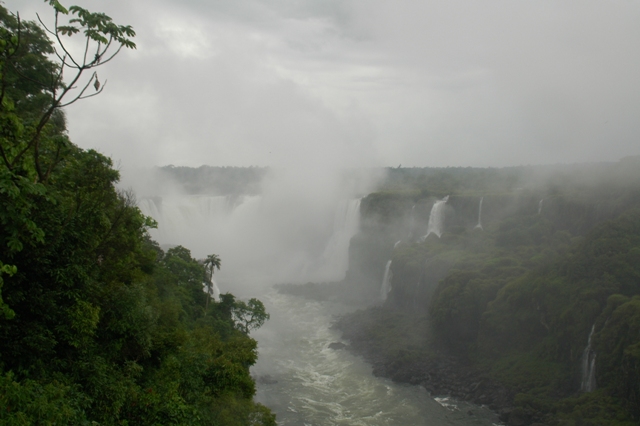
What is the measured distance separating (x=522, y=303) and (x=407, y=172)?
92.6 metres

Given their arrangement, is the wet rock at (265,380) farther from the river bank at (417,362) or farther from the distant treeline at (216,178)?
the distant treeline at (216,178)

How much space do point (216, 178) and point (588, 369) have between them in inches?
3821

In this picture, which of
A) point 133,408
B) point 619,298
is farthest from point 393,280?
point 133,408

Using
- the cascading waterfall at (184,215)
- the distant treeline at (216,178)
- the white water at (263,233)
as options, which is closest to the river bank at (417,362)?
the white water at (263,233)

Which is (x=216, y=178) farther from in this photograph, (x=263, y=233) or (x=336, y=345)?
(x=336, y=345)

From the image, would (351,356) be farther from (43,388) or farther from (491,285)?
(43,388)

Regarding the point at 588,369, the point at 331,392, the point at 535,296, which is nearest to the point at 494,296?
the point at 535,296

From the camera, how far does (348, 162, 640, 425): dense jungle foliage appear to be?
2386 cm

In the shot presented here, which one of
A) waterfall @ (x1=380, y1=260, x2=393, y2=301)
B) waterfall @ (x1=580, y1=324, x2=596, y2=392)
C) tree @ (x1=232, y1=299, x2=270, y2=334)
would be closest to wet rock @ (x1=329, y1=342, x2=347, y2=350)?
tree @ (x1=232, y1=299, x2=270, y2=334)

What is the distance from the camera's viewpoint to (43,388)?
263 inches

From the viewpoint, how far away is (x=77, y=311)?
8.31 metres

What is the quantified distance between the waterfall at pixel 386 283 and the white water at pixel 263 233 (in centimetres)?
1208

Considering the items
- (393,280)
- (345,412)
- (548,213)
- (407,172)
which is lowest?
(345,412)

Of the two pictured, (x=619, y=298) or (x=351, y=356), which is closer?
(x=619, y=298)
